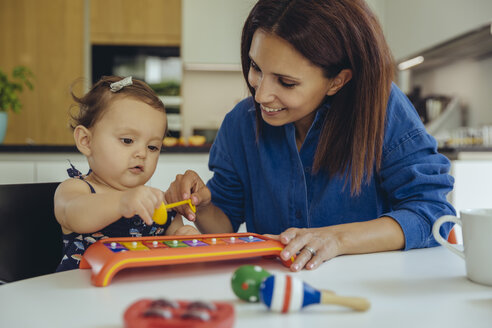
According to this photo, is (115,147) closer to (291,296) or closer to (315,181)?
(315,181)

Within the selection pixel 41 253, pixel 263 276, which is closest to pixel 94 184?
pixel 41 253

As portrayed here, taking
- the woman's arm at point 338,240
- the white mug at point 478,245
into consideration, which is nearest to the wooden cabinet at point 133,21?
the woman's arm at point 338,240

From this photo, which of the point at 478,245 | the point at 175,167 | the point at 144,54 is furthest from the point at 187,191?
the point at 144,54

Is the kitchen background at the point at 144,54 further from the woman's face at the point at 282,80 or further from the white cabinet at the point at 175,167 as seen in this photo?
the woman's face at the point at 282,80

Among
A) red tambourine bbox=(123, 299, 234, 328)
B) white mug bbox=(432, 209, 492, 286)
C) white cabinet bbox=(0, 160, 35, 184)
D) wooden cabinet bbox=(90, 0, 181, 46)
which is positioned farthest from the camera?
wooden cabinet bbox=(90, 0, 181, 46)

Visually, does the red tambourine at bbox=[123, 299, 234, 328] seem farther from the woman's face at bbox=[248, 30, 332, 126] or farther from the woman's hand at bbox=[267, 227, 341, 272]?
the woman's face at bbox=[248, 30, 332, 126]

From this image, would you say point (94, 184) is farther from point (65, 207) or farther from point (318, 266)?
point (318, 266)

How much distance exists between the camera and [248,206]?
1315 millimetres

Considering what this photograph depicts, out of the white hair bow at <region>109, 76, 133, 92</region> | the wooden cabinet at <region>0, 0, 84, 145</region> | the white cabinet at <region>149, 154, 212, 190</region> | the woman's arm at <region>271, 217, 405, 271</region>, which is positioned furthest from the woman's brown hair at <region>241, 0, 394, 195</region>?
the wooden cabinet at <region>0, 0, 84, 145</region>

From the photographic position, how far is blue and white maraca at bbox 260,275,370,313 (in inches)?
20.0

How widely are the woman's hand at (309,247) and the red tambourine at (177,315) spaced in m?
0.32

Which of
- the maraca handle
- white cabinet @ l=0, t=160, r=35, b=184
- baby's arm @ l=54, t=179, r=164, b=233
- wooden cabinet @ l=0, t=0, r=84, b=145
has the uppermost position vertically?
wooden cabinet @ l=0, t=0, r=84, b=145

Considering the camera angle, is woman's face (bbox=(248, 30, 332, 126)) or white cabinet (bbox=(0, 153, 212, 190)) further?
white cabinet (bbox=(0, 153, 212, 190))

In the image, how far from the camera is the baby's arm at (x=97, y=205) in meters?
0.76
